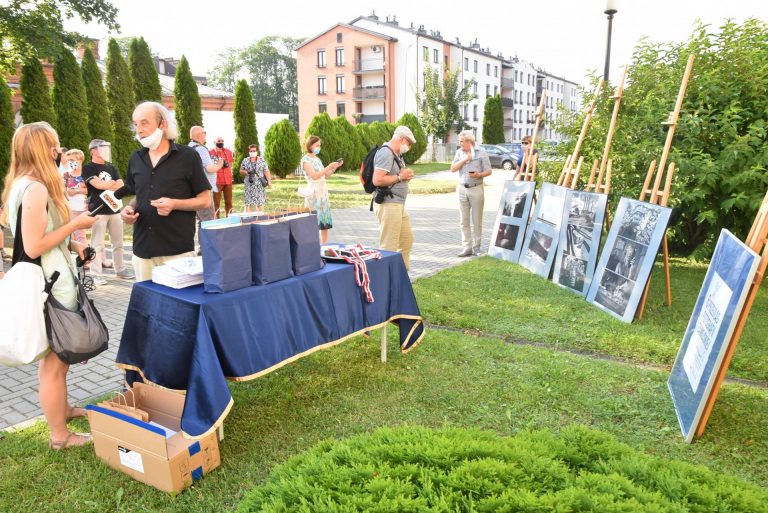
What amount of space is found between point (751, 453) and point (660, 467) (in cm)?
211

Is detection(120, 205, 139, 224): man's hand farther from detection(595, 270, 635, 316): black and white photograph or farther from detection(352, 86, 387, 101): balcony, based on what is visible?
detection(352, 86, 387, 101): balcony

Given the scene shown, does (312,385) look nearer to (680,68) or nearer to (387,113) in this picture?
(680,68)

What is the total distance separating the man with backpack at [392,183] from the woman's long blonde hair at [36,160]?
12.6 ft

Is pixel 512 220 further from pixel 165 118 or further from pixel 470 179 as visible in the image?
pixel 165 118

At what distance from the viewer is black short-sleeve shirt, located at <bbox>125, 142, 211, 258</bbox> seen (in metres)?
3.91

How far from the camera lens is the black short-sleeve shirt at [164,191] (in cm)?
391

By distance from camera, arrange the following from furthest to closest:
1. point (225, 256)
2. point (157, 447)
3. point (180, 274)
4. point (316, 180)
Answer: point (316, 180), point (180, 274), point (225, 256), point (157, 447)

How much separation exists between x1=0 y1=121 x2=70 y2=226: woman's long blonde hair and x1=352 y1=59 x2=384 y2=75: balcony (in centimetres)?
5187

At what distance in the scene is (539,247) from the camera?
27.0 ft

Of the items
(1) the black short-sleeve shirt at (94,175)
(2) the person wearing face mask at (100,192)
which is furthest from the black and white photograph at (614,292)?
(1) the black short-sleeve shirt at (94,175)

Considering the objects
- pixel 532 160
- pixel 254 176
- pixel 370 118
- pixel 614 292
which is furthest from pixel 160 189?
pixel 370 118

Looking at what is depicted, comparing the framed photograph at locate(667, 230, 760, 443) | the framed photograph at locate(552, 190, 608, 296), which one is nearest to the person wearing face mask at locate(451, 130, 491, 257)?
the framed photograph at locate(552, 190, 608, 296)

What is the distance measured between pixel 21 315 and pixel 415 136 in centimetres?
3470

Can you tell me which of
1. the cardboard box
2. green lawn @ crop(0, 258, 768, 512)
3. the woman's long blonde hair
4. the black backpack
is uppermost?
the woman's long blonde hair
